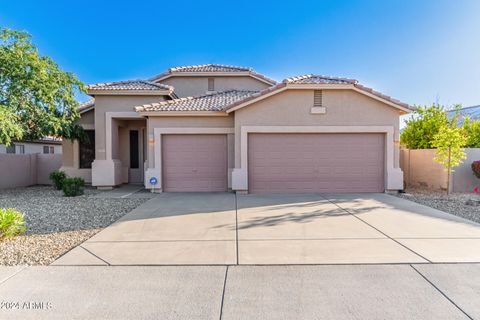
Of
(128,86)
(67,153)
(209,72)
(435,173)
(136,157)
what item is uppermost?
(209,72)

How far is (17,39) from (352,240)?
45.8ft

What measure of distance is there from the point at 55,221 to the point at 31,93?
23.4ft

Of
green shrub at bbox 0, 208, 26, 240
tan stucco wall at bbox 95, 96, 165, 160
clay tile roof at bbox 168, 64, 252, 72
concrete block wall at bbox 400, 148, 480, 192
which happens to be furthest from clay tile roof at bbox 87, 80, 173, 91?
concrete block wall at bbox 400, 148, 480, 192

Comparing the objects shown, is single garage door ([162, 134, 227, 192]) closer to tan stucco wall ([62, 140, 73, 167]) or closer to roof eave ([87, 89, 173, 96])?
roof eave ([87, 89, 173, 96])

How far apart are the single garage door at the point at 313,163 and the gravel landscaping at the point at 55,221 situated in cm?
485

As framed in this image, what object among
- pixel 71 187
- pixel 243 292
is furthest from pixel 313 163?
pixel 71 187

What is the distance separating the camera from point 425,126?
1401cm

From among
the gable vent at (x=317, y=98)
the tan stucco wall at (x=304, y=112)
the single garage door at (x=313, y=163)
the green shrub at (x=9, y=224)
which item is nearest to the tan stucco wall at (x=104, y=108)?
the tan stucco wall at (x=304, y=112)

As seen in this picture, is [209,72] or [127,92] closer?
[127,92]

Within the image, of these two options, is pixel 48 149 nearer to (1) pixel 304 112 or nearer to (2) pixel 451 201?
(1) pixel 304 112

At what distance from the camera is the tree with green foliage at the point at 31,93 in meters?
A: 10.6

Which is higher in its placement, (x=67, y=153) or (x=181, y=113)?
(x=181, y=113)

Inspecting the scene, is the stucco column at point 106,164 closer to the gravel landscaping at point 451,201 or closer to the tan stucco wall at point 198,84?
the tan stucco wall at point 198,84

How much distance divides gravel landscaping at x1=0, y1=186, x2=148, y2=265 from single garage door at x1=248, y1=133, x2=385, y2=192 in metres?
4.85
